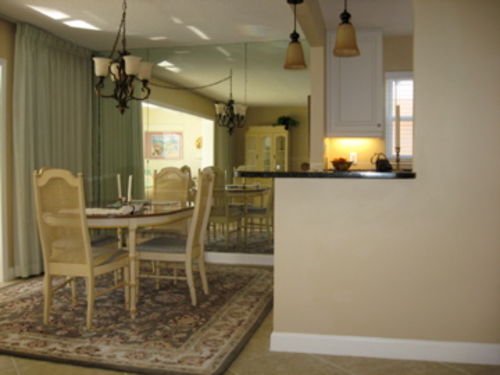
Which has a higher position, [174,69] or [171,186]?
[174,69]

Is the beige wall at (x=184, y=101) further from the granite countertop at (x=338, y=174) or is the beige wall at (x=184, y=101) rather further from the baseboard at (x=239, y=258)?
the granite countertop at (x=338, y=174)

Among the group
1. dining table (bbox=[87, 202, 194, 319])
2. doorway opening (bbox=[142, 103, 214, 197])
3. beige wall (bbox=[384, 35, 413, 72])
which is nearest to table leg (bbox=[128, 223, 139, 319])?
dining table (bbox=[87, 202, 194, 319])

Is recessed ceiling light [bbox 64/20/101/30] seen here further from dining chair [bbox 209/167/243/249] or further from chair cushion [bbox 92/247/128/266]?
chair cushion [bbox 92/247/128/266]

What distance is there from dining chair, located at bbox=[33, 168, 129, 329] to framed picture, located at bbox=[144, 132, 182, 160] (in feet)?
8.26

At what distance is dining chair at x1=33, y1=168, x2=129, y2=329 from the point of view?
3.07 meters

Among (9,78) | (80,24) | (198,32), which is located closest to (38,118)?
(9,78)

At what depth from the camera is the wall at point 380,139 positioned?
521 centimetres

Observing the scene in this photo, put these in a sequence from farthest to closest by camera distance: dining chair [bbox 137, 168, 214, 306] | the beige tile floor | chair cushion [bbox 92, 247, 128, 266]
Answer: dining chair [bbox 137, 168, 214, 306], chair cushion [bbox 92, 247, 128, 266], the beige tile floor

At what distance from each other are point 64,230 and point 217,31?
2.70m

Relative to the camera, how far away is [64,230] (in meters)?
3.12

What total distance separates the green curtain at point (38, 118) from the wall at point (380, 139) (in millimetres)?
2818

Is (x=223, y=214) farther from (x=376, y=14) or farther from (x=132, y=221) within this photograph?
(x=376, y=14)

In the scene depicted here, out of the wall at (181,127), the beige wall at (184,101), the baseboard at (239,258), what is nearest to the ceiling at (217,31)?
the beige wall at (184,101)

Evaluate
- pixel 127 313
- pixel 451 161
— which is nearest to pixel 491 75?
pixel 451 161
